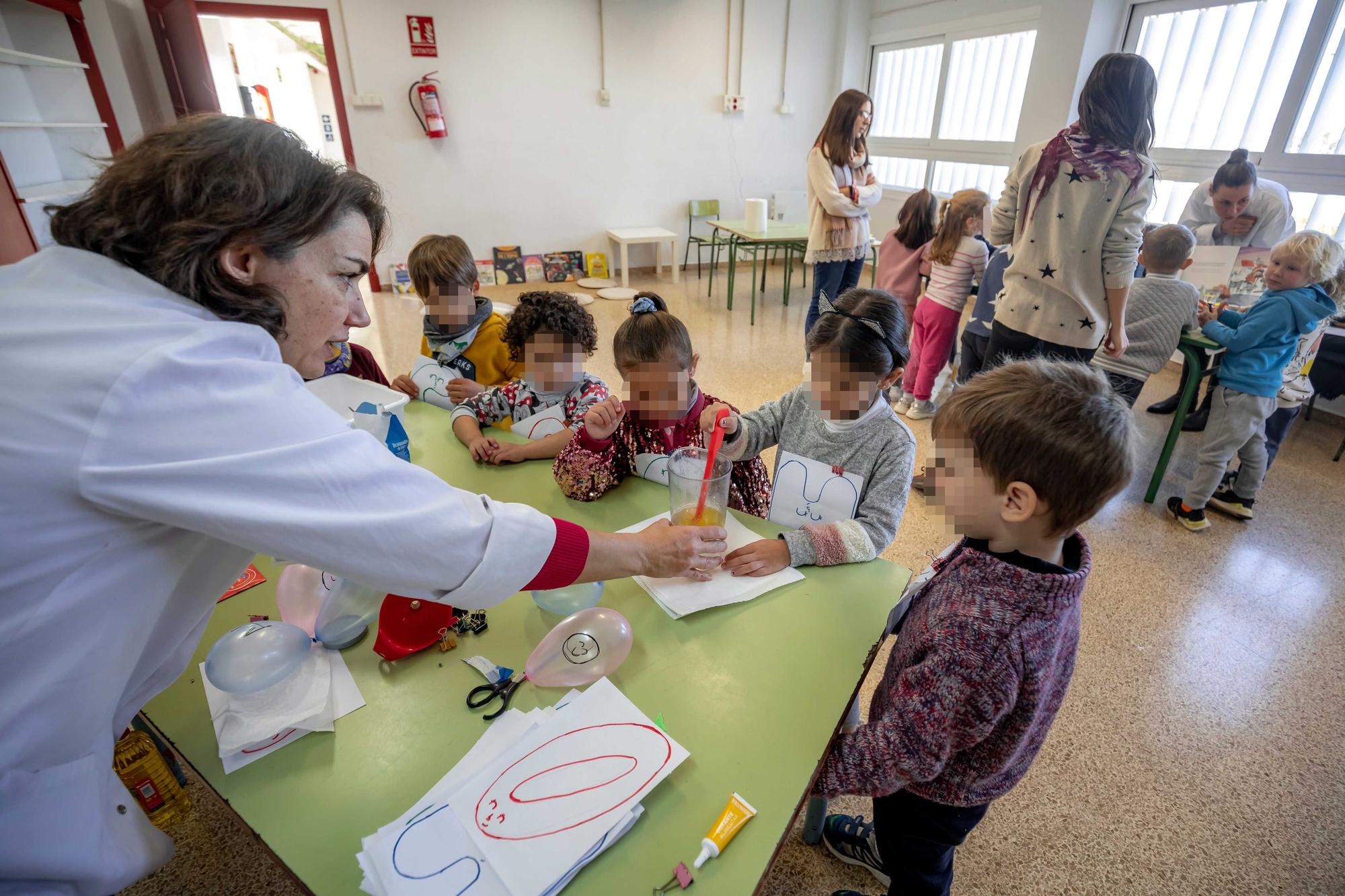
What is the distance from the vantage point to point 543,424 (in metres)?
1.58

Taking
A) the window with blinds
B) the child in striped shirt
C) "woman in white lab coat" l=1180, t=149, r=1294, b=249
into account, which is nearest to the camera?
"woman in white lab coat" l=1180, t=149, r=1294, b=249

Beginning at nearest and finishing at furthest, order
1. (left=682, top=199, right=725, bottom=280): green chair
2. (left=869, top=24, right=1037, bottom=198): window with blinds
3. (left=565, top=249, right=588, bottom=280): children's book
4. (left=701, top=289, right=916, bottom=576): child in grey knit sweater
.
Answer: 1. (left=701, top=289, right=916, bottom=576): child in grey knit sweater
2. (left=869, top=24, right=1037, bottom=198): window with blinds
3. (left=565, top=249, right=588, bottom=280): children's book
4. (left=682, top=199, right=725, bottom=280): green chair

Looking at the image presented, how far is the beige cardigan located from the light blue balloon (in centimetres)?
322

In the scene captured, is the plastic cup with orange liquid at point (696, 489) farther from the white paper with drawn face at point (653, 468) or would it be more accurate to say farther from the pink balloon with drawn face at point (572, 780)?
the pink balloon with drawn face at point (572, 780)

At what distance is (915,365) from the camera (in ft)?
12.0

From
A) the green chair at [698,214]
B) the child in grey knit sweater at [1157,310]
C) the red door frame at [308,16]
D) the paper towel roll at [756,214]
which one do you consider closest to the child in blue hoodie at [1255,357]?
the child in grey knit sweater at [1157,310]

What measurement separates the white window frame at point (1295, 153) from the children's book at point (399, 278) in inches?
242

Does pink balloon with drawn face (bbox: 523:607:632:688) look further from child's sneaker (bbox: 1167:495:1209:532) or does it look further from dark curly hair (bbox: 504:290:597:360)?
child's sneaker (bbox: 1167:495:1209:532)

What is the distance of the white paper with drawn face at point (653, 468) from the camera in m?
1.33

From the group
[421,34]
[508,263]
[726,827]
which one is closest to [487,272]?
[508,263]

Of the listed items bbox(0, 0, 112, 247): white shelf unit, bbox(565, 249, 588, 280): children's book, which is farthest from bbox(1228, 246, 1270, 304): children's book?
bbox(0, 0, 112, 247): white shelf unit

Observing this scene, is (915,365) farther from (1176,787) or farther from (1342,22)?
(1342,22)

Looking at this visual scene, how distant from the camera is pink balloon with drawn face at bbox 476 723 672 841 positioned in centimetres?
66

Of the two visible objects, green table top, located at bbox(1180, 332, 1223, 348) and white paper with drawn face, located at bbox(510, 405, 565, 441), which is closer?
white paper with drawn face, located at bbox(510, 405, 565, 441)
